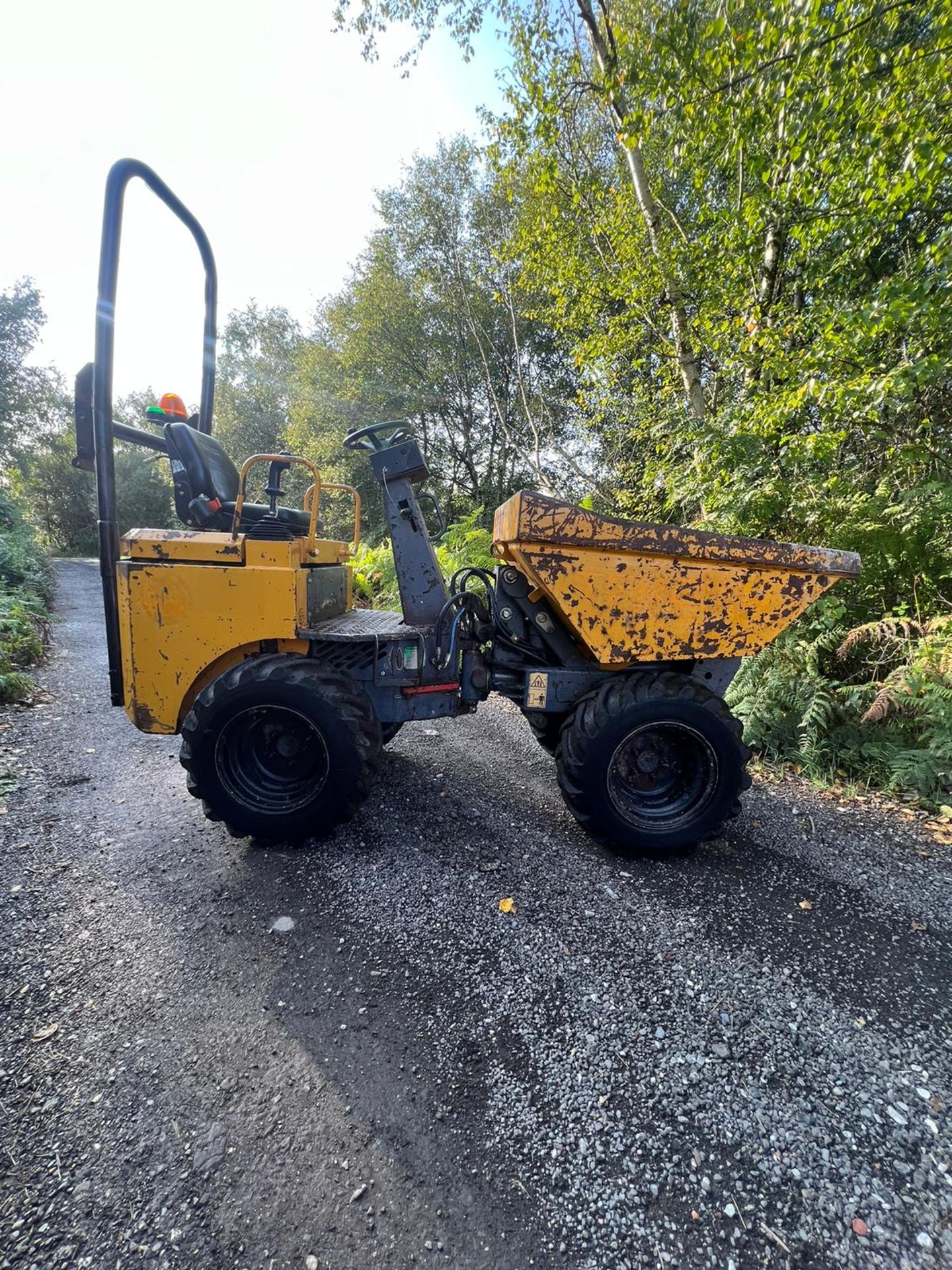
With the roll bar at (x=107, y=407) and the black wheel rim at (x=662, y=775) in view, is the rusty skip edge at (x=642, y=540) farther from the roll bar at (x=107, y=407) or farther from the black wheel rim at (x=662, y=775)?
the roll bar at (x=107, y=407)

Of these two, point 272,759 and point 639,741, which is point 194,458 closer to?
point 272,759

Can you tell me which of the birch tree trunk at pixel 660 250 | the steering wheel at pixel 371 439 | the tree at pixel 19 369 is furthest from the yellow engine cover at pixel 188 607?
the tree at pixel 19 369

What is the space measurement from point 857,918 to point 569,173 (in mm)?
9890

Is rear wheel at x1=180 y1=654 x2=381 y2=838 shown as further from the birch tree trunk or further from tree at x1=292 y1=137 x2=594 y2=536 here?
tree at x1=292 y1=137 x2=594 y2=536

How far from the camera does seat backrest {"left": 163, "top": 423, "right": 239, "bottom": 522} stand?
9.67 feet

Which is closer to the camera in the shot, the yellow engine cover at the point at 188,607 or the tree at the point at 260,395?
the yellow engine cover at the point at 188,607

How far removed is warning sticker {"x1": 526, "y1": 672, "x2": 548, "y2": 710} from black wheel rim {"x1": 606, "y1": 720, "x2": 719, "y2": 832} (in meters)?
0.48

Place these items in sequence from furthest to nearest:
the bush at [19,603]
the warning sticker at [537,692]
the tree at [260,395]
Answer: the tree at [260,395] < the bush at [19,603] < the warning sticker at [537,692]

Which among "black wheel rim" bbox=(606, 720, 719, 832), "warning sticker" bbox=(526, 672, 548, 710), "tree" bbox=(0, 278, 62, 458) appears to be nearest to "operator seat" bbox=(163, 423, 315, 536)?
"warning sticker" bbox=(526, 672, 548, 710)

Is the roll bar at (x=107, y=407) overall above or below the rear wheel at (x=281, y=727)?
above

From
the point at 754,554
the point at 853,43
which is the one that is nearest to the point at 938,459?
the point at 853,43

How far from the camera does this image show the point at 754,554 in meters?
2.50

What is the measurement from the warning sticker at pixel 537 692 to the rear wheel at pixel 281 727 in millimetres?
834

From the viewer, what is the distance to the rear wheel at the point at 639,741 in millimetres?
2523
